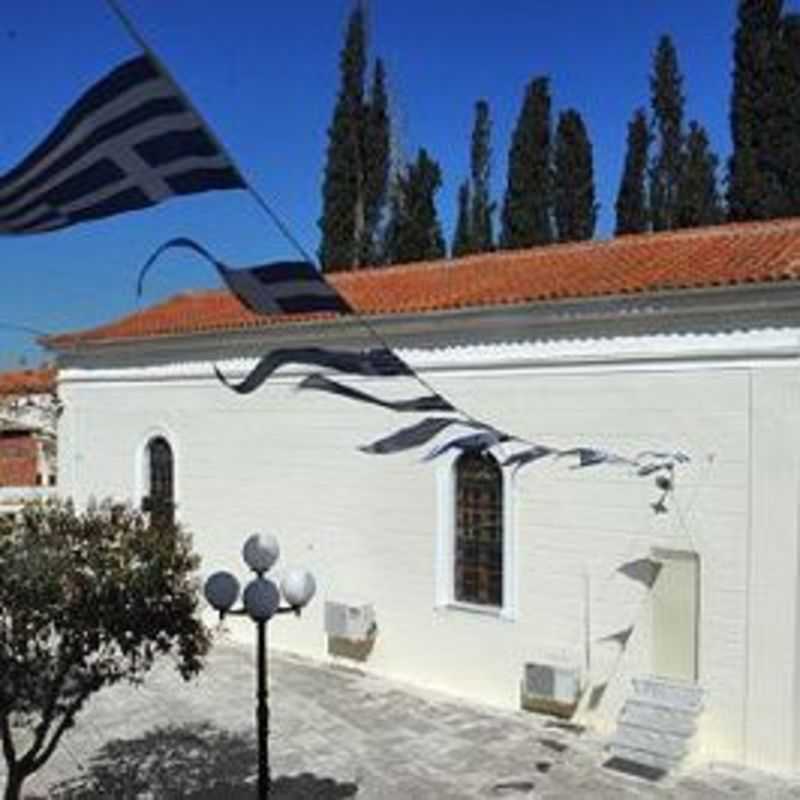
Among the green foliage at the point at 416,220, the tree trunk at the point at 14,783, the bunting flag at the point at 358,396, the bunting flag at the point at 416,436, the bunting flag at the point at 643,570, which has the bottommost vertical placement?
the tree trunk at the point at 14,783

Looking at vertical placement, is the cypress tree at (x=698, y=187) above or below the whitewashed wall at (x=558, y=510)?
above

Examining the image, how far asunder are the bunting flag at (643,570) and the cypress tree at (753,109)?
14.9 meters

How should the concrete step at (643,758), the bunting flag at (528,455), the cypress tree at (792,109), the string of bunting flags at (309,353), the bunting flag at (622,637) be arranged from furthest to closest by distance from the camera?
the cypress tree at (792,109)
the bunting flag at (622,637)
the concrete step at (643,758)
the bunting flag at (528,455)
the string of bunting flags at (309,353)

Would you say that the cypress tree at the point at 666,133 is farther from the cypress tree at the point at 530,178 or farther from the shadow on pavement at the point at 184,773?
the shadow on pavement at the point at 184,773

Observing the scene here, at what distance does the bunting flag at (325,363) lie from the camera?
776 centimetres

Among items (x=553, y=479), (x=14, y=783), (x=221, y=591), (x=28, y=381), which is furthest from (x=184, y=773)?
(x=28, y=381)

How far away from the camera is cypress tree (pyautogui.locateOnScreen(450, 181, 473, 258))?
129 feet

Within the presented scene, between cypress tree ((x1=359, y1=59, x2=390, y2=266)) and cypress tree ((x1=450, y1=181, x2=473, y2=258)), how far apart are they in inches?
178

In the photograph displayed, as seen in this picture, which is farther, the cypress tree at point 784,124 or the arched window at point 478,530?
the cypress tree at point 784,124

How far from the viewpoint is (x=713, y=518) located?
1371 centimetres

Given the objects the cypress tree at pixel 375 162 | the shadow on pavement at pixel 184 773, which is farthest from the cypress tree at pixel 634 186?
the shadow on pavement at pixel 184 773

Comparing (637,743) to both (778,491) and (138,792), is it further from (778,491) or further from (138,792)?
(138,792)

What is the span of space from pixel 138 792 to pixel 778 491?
7.19m

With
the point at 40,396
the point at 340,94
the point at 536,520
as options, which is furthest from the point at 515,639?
the point at 40,396
